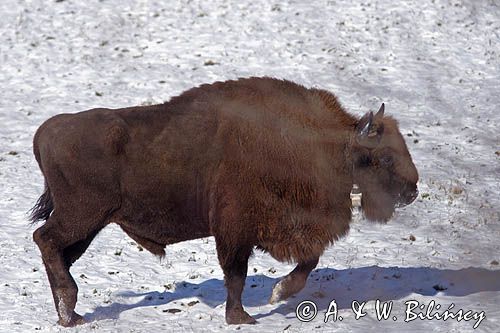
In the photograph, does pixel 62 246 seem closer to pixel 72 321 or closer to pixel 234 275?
pixel 72 321

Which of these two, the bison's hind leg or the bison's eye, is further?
the bison's eye

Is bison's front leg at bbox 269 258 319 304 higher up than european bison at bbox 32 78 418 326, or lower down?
lower down

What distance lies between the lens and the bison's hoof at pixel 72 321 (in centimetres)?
876

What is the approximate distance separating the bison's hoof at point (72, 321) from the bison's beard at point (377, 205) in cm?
306

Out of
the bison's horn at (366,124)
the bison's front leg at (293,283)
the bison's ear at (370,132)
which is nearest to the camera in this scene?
the bison's horn at (366,124)

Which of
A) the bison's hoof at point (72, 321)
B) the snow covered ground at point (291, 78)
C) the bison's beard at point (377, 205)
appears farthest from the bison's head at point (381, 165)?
the bison's hoof at point (72, 321)

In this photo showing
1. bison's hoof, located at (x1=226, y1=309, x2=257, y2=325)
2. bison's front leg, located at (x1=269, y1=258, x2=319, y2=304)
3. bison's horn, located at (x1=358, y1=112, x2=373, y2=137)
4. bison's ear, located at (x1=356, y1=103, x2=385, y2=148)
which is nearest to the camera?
bison's hoof, located at (x1=226, y1=309, x2=257, y2=325)

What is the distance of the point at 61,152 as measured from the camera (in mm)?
8844

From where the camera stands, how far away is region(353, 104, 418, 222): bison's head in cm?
916

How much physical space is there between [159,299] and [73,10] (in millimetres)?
12846

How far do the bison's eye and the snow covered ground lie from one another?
4.47ft

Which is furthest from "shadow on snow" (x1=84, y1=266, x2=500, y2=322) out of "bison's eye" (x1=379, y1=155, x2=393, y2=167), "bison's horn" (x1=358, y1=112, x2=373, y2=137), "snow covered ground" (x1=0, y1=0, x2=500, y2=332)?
"bison's horn" (x1=358, y1=112, x2=373, y2=137)

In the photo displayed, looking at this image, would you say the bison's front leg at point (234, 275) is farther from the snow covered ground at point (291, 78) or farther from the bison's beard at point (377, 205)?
the bison's beard at point (377, 205)

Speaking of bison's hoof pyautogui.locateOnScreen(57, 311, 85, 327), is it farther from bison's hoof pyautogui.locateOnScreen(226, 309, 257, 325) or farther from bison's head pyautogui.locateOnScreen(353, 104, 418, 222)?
bison's head pyautogui.locateOnScreen(353, 104, 418, 222)
